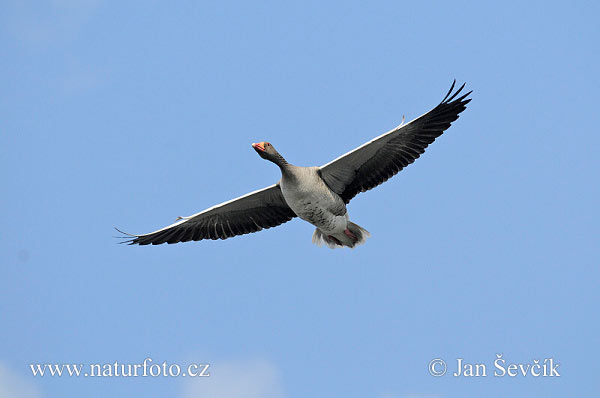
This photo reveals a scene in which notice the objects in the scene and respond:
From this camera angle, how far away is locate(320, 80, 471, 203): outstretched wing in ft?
56.2

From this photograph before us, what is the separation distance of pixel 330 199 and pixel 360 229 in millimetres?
1710

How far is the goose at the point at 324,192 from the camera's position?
16.8 m

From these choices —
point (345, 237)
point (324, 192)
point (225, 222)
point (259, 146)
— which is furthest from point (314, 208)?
point (225, 222)

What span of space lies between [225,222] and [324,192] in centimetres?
261

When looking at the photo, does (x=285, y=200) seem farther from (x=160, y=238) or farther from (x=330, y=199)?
(x=160, y=238)

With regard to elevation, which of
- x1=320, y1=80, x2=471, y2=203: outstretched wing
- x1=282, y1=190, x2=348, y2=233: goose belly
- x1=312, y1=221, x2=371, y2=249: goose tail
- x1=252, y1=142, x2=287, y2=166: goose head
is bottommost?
x1=282, y1=190, x2=348, y2=233: goose belly

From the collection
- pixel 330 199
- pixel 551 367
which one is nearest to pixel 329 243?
pixel 330 199

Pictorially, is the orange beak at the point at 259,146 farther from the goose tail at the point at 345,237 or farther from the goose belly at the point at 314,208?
the goose tail at the point at 345,237

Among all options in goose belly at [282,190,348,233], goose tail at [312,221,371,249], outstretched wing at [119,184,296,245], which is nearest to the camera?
goose belly at [282,190,348,233]

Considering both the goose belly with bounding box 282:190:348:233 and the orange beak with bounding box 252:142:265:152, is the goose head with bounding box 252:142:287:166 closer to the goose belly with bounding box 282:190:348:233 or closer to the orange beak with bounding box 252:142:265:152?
the orange beak with bounding box 252:142:265:152

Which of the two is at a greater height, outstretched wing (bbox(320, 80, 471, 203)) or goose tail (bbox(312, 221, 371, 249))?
outstretched wing (bbox(320, 80, 471, 203))

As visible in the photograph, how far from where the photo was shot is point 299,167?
16.8 m

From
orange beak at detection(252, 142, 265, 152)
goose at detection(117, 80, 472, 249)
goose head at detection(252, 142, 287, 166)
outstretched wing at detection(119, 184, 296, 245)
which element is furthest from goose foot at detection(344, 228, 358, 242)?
orange beak at detection(252, 142, 265, 152)

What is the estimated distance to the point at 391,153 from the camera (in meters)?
17.5
